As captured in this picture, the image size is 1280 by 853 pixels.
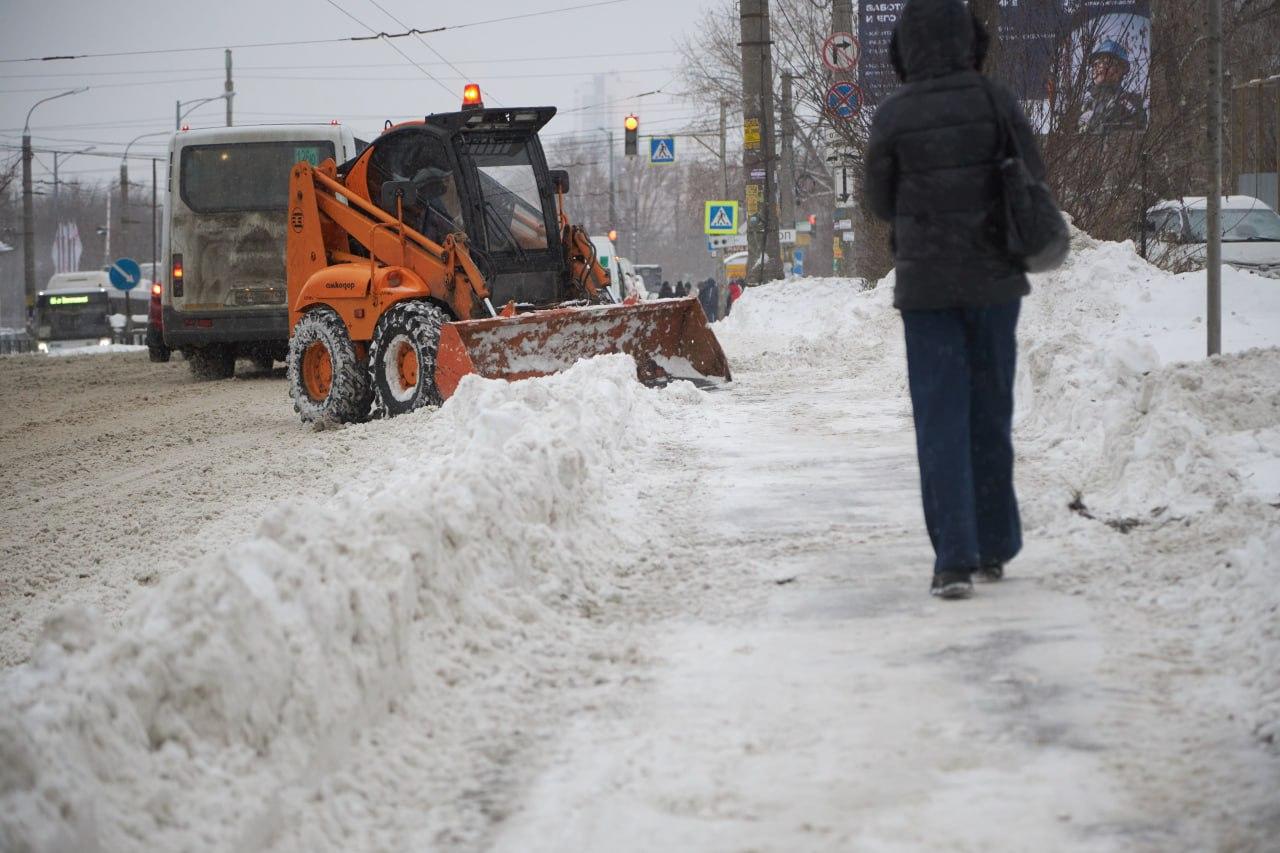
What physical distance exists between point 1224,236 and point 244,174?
12642 mm

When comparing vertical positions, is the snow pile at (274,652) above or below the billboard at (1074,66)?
below

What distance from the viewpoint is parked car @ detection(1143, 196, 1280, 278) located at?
17.7 metres

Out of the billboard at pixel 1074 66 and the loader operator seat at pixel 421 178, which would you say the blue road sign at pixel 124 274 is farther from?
the loader operator seat at pixel 421 178

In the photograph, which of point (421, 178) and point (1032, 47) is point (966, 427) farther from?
point (1032, 47)

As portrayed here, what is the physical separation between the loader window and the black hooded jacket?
7.95 metres

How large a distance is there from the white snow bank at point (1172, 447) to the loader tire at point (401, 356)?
364cm

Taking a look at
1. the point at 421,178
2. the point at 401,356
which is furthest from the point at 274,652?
the point at 421,178

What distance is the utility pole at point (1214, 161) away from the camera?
7.88 metres

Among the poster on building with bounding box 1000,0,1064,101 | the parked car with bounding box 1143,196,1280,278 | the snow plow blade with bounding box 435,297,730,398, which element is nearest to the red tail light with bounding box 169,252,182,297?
the snow plow blade with bounding box 435,297,730,398

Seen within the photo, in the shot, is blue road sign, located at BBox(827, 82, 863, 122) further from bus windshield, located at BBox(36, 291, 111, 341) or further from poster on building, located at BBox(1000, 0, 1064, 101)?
bus windshield, located at BBox(36, 291, 111, 341)

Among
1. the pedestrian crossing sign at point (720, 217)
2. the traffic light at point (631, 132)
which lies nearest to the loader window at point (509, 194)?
the traffic light at point (631, 132)

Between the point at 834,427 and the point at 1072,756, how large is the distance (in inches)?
247

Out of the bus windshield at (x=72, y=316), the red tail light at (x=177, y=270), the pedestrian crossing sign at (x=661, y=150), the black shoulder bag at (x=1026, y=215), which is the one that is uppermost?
the pedestrian crossing sign at (x=661, y=150)

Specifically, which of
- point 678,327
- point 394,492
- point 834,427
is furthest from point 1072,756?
point 678,327
